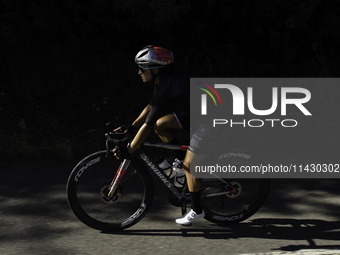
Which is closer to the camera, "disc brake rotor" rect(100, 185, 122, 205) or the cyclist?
the cyclist

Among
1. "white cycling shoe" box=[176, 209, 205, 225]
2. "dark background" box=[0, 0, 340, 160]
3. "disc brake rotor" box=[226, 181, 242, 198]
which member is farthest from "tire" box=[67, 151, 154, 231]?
"dark background" box=[0, 0, 340, 160]

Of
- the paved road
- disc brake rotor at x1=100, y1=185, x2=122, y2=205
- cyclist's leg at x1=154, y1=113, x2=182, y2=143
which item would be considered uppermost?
cyclist's leg at x1=154, y1=113, x2=182, y2=143

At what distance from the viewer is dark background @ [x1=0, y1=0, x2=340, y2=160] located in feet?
33.2

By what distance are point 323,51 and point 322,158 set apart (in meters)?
4.42

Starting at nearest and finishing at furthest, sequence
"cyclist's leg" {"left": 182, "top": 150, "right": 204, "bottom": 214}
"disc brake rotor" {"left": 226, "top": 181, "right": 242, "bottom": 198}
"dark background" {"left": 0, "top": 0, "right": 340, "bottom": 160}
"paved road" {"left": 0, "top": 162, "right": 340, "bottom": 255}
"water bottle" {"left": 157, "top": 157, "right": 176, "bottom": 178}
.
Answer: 1. "paved road" {"left": 0, "top": 162, "right": 340, "bottom": 255}
2. "cyclist's leg" {"left": 182, "top": 150, "right": 204, "bottom": 214}
3. "water bottle" {"left": 157, "top": 157, "right": 176, "bottom": 178}
4. "disc brake rotor" {"left": 226, "top": 181, "right": 242, "bottom": 198}
5. "dark background" {"left": 0, "top": 0, "right": 340, "bottom": 160}

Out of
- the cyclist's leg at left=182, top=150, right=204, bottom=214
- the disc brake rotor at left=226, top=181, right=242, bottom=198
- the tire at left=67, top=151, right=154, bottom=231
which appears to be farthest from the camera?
the disc brake rotor at left=226, top=181, right=242, bottom=198

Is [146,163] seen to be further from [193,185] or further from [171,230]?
[171,230]

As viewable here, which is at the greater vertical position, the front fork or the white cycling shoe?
the front fork

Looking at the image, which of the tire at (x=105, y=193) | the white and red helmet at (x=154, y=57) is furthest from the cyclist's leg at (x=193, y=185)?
the white and red helmet at (x=154, y=57)

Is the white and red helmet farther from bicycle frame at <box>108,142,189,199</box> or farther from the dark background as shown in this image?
the dark background

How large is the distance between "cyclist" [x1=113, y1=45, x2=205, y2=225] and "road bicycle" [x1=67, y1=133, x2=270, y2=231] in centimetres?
14

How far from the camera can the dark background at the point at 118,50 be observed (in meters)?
10.1

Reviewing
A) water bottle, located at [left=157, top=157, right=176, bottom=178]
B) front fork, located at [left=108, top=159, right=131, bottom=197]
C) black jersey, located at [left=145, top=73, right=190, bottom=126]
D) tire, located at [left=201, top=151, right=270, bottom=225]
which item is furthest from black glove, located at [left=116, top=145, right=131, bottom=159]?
tire, located at [left=201, top=151, right=270, bottom=225]

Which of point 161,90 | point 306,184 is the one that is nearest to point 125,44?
point 306,184
